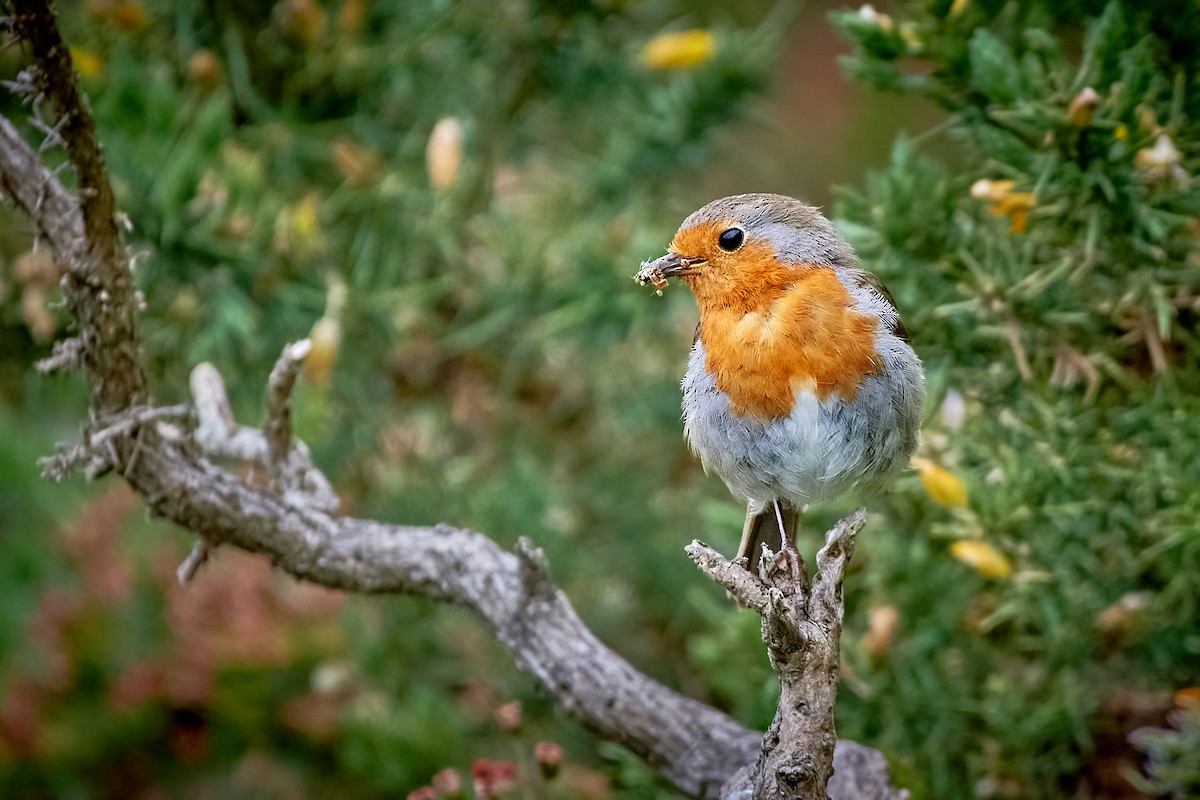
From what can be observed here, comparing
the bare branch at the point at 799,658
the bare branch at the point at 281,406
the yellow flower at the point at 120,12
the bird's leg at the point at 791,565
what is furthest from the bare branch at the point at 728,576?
the yellow flower at the point at 120,12

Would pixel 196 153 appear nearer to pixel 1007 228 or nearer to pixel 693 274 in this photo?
pixel 693 274

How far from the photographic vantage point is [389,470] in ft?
8.82

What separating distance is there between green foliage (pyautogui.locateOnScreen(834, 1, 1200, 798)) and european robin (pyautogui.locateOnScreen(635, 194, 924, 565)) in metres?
0.18

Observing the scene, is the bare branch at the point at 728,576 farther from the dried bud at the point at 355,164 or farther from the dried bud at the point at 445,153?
the dried bud at the point at 355,164

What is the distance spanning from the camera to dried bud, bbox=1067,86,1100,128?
4.84 ft

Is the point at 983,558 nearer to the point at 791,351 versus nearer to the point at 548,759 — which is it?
the point at 791,351

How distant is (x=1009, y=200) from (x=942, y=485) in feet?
1.38

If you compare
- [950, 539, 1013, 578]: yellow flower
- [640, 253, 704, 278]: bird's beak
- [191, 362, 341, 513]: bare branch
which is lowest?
[950, 539, 1013, 578]: yellow flower

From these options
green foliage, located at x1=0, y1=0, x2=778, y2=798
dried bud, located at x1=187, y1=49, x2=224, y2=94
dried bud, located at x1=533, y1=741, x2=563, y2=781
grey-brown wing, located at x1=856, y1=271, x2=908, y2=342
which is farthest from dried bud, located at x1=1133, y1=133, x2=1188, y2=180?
dried bud, located at x1=187, y1=49, x2=224, y2=94

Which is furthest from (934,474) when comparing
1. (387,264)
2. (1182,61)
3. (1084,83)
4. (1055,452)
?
(387,264)

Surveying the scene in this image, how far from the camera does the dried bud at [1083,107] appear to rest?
147 centimetres

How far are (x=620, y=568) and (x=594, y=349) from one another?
0.54 meters

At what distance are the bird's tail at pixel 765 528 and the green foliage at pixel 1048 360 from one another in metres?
0.23

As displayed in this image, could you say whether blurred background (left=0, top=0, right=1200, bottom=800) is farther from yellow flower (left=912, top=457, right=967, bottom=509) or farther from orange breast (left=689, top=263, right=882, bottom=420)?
orange breast (left=689, top=263, right=882, bottom=420)
